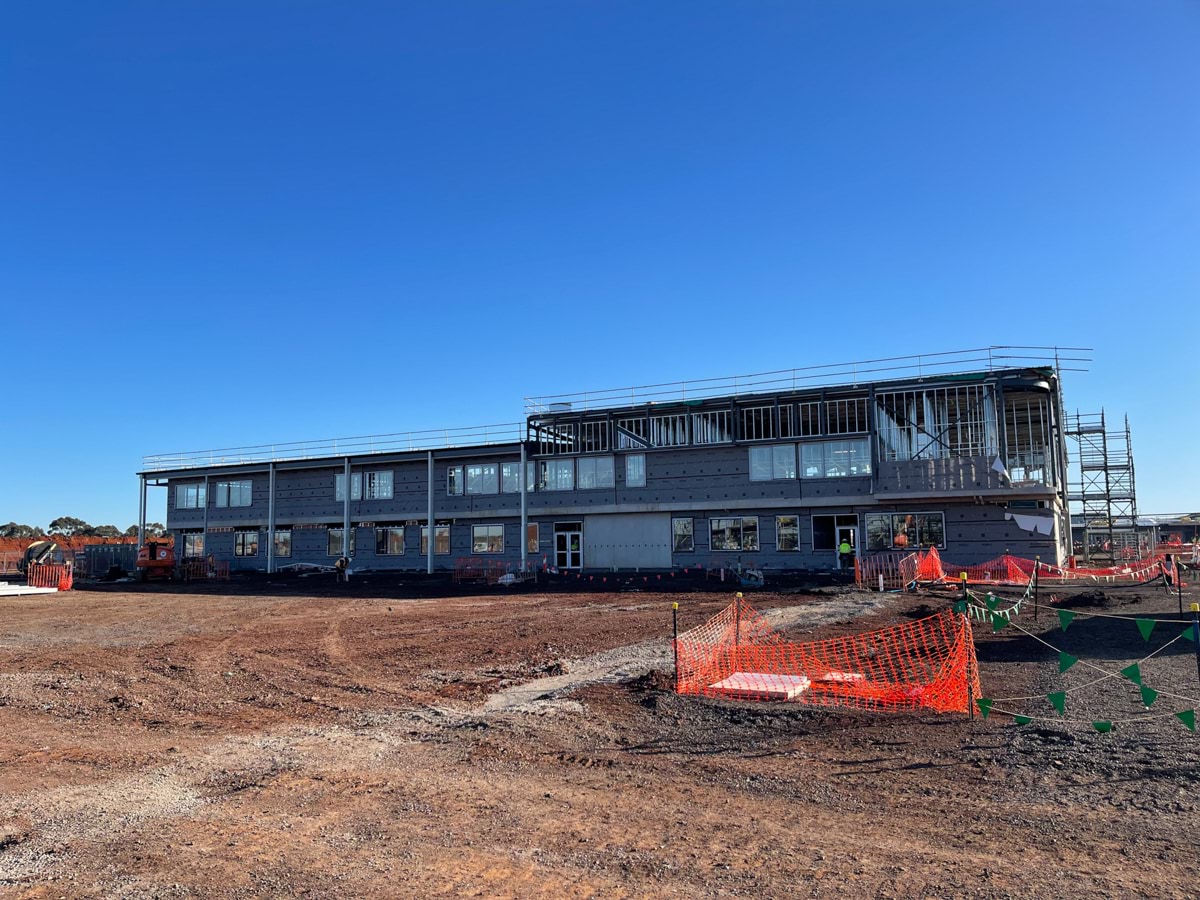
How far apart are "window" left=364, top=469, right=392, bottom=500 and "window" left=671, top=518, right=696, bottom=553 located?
1711 cm

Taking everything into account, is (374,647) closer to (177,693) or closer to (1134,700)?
(177,693)

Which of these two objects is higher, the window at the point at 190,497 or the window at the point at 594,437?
the window at the point at 594,437

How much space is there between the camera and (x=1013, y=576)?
3125 centimetres

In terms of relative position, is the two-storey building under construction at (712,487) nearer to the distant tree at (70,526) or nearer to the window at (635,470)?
the window at (635,470)

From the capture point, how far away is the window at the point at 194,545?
176 feet

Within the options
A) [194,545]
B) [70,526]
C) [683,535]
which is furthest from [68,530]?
[683,535]

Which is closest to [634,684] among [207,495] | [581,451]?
[581,451]

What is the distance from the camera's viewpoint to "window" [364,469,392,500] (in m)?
48.0

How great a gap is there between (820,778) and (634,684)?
4.53m

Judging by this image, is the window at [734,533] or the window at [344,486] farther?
the window at [344,486]

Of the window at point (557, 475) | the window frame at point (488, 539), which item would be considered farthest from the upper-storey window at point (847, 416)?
the window frame at point (488, 539)

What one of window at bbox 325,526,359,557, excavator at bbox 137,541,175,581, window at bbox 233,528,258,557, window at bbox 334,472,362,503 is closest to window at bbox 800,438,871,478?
window at bbox 334,472,362,503

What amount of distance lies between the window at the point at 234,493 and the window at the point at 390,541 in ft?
33.2

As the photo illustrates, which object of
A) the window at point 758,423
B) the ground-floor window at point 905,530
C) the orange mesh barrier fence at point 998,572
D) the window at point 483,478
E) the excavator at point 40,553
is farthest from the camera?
the window at point 483,478
